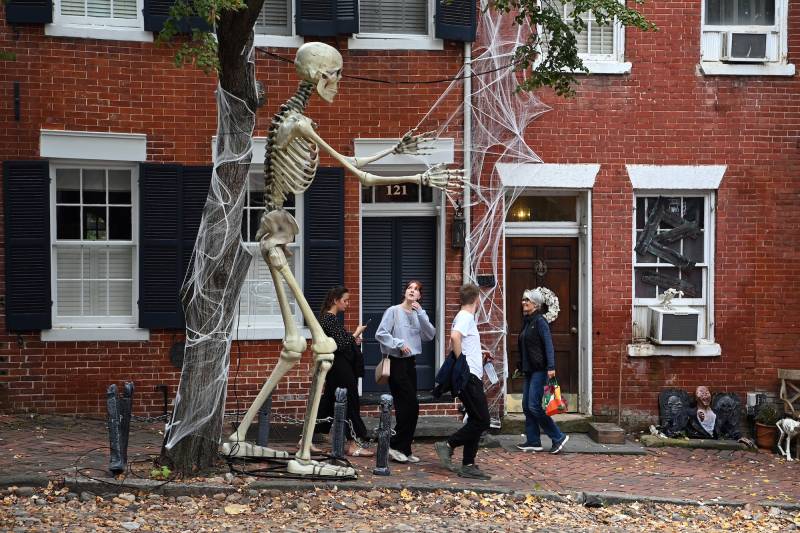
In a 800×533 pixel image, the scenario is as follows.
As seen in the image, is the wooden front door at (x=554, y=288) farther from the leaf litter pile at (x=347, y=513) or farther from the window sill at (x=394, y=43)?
the leaf litter pile at (x=347, y=513)

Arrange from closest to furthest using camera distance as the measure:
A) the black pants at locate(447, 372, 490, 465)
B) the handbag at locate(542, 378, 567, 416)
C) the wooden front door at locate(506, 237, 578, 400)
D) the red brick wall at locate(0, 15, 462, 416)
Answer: the black pants at locate(447, 372, 490, 465), the handbag at locate(542, 378, 567, 416), the red brick wall at locate(0, 15, 462, 416), the wooden front door at locate(506, 237, 578, 400)

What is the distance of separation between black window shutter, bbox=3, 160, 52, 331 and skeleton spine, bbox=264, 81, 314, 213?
158 inches

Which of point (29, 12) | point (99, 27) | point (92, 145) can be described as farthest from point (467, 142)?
point (29, 12)

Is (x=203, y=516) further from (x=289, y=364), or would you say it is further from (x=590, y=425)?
(x=590, y=425)

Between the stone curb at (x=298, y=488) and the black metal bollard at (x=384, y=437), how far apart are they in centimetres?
33

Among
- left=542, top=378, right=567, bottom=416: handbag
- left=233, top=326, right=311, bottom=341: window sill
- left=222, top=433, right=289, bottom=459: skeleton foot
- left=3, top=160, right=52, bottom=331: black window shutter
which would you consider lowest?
left=222, top=433, right=289, bottom=459: skeleton foot

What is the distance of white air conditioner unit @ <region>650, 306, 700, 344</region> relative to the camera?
13266mm

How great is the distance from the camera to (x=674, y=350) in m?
13.4

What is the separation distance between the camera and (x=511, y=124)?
13.1m

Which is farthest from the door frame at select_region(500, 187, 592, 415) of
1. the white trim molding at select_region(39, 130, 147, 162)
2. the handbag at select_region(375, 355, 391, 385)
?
the white trim molding at select_region(39, 130, 147, 162)

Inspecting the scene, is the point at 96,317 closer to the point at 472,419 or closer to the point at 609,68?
the point at 472,419

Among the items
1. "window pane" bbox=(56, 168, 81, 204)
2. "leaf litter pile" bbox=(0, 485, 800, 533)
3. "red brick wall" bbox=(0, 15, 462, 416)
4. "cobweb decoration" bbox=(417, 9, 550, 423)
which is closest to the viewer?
"leaf litter pile" bbox=(0, 485, 800, 533)

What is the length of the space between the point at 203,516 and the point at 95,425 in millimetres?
3930

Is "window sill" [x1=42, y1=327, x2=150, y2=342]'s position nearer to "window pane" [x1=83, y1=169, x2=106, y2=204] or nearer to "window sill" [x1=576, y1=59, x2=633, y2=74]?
→ "window pane" [x1=83, y1=169, x2=106, y2=204]
